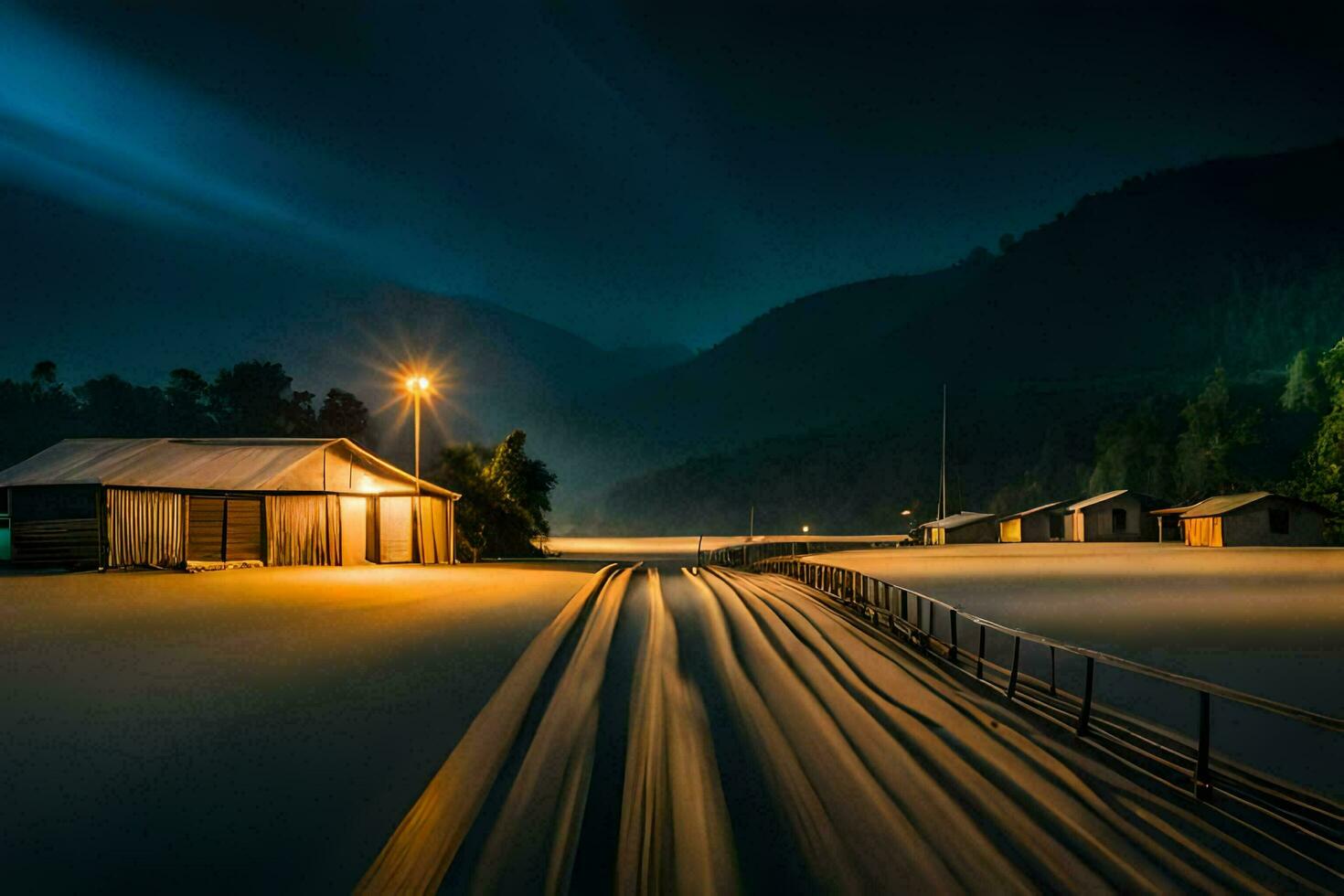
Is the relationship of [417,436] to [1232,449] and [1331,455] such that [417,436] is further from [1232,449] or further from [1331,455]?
[1232,449]

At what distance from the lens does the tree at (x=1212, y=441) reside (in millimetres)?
84750

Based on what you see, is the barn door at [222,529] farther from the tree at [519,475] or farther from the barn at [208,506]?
the tree at [519,475]

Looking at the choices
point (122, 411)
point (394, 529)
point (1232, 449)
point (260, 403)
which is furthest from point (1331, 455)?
point (122, 411)

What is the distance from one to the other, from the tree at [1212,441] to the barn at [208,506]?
254 ft

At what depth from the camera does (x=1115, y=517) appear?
71250 mm

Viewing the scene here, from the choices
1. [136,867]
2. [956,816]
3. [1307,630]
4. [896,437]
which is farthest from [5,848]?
[896,437]

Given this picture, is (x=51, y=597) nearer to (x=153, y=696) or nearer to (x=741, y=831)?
(x=153, y=696)

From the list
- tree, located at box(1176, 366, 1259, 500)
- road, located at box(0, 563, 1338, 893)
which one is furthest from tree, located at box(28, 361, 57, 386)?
tree, located at box(1176, 366, 1259, 500)

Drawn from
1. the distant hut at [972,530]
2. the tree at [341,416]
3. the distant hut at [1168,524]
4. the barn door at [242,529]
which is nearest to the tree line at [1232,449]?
the distant hut at [1168,524]

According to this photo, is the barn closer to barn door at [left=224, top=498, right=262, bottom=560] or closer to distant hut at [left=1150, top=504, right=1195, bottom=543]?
barn door at [left=224, top=498, right=262, bottom=560]

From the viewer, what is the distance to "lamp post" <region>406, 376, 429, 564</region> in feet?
119

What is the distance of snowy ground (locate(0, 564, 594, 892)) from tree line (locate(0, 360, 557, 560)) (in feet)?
130

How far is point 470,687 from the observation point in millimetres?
9859

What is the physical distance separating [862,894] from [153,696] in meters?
7.96
